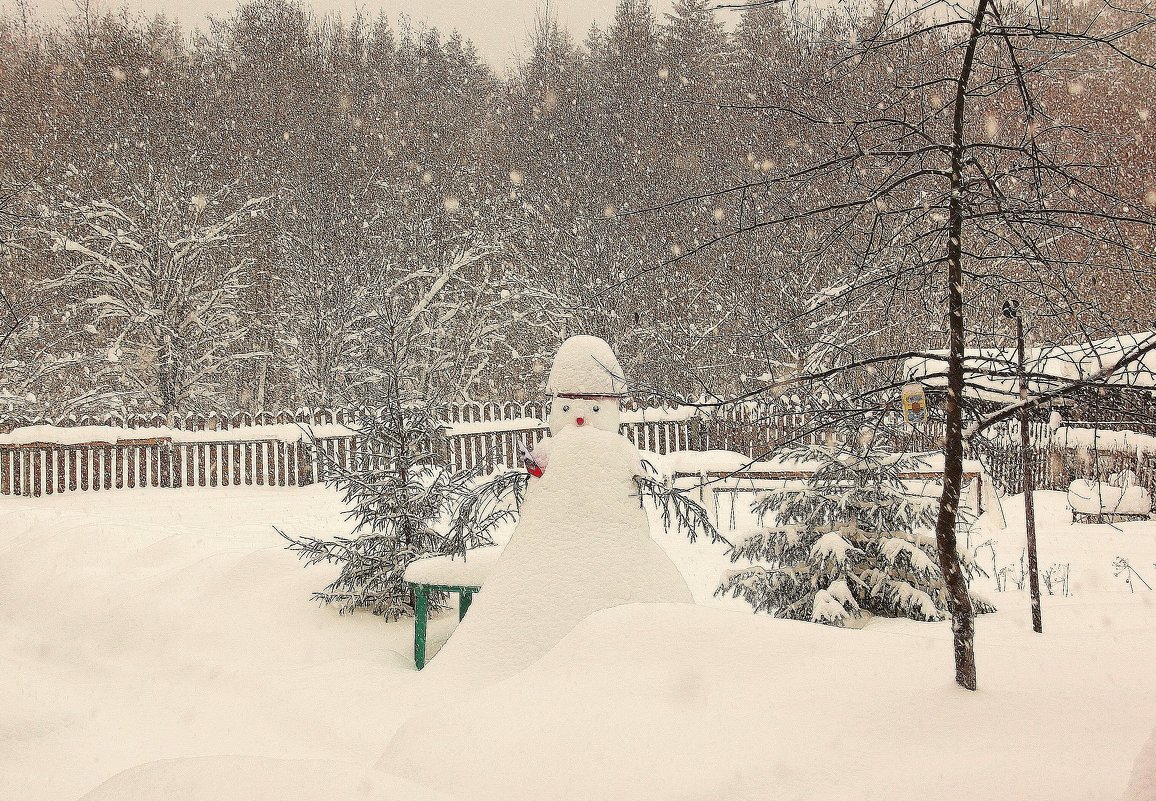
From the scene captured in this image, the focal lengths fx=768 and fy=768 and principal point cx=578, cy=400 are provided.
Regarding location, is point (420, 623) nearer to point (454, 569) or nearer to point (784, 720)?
point (454, 569)

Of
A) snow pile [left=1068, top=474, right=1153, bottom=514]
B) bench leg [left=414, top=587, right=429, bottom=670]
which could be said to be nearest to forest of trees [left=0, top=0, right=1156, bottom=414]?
snow pile [left=1068, top=474, right=1153, bottom=514]

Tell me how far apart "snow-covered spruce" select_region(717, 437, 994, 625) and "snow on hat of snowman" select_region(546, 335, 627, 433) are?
190cm

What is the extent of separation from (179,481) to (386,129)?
15172 millimetres

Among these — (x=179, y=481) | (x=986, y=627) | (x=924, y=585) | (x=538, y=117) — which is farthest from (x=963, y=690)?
(x=538, y=117)

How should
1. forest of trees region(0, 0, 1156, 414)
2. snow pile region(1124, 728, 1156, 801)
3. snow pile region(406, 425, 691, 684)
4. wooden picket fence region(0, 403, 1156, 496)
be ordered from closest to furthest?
snow pile region(1124, 728, 1156, 801), snow pile region(406, 425, 691, 684), wooden picket fence region(0, 403, 1156, 496), forest of trees region(0, 0, 1156, 414)

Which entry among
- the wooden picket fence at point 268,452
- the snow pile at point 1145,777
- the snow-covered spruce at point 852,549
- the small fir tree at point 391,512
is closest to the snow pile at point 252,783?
the snow pile at point 1145,777

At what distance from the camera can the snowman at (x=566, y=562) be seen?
4430 mm

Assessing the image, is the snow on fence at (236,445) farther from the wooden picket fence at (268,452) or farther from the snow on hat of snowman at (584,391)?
the snow on hat of snowman at (584,391)

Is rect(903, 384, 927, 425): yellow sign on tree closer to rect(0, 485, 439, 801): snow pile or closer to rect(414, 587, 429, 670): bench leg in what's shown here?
rect(0, 485, 439, 801): snow pile

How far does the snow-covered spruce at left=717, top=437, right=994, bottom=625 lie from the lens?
5.65 m

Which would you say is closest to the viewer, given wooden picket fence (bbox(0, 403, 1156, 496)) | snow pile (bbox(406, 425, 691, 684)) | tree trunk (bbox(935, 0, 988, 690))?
tree trunk (bbox(935, 0, 988, 690))

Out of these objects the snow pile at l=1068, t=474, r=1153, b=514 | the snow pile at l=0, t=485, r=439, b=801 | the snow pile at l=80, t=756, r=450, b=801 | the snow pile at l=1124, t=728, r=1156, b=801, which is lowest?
the snow pile at l=0, t=485, r=439, b=801

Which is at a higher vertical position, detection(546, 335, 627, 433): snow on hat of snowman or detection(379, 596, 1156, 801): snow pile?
detection(546, 335, 627, 433): snow on hat of snowman

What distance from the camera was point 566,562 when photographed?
15.0ft
